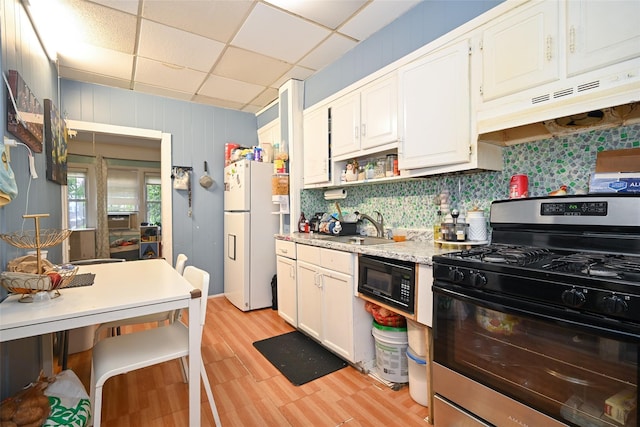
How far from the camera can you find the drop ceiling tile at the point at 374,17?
2.06 metres

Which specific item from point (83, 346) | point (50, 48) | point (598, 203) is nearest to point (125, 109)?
point (50, 48)

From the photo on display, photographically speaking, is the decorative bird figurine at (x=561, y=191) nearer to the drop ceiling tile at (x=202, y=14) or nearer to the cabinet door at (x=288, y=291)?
the cabinet door at (x=288, y=291)

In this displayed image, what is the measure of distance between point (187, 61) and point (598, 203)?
3218 mm

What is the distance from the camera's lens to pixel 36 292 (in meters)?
1.25

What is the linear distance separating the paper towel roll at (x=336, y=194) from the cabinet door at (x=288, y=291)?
0.82m

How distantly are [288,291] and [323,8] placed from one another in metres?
2.32

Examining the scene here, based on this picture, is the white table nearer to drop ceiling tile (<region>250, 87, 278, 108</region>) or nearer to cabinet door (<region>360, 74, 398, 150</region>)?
cabinet door (<region>360, 74, 398, 150</region>)

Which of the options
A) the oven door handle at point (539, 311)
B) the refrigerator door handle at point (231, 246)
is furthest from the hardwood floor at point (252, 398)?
the refrigerator door handle at point (231, 246)

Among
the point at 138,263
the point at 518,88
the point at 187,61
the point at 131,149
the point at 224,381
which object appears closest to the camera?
the point at 518,88

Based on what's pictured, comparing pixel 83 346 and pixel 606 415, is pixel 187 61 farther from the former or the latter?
pixel 606 415

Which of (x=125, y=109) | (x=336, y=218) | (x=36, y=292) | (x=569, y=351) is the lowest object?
(x=569, y=351)

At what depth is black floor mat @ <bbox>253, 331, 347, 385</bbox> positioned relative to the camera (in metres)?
2.06

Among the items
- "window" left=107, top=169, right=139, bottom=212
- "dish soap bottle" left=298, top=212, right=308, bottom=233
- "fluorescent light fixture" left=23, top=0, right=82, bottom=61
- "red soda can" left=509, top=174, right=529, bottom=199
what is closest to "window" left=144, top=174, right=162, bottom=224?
"window" left=107, top=169, right=139, bottom=212

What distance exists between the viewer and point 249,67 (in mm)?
2928
